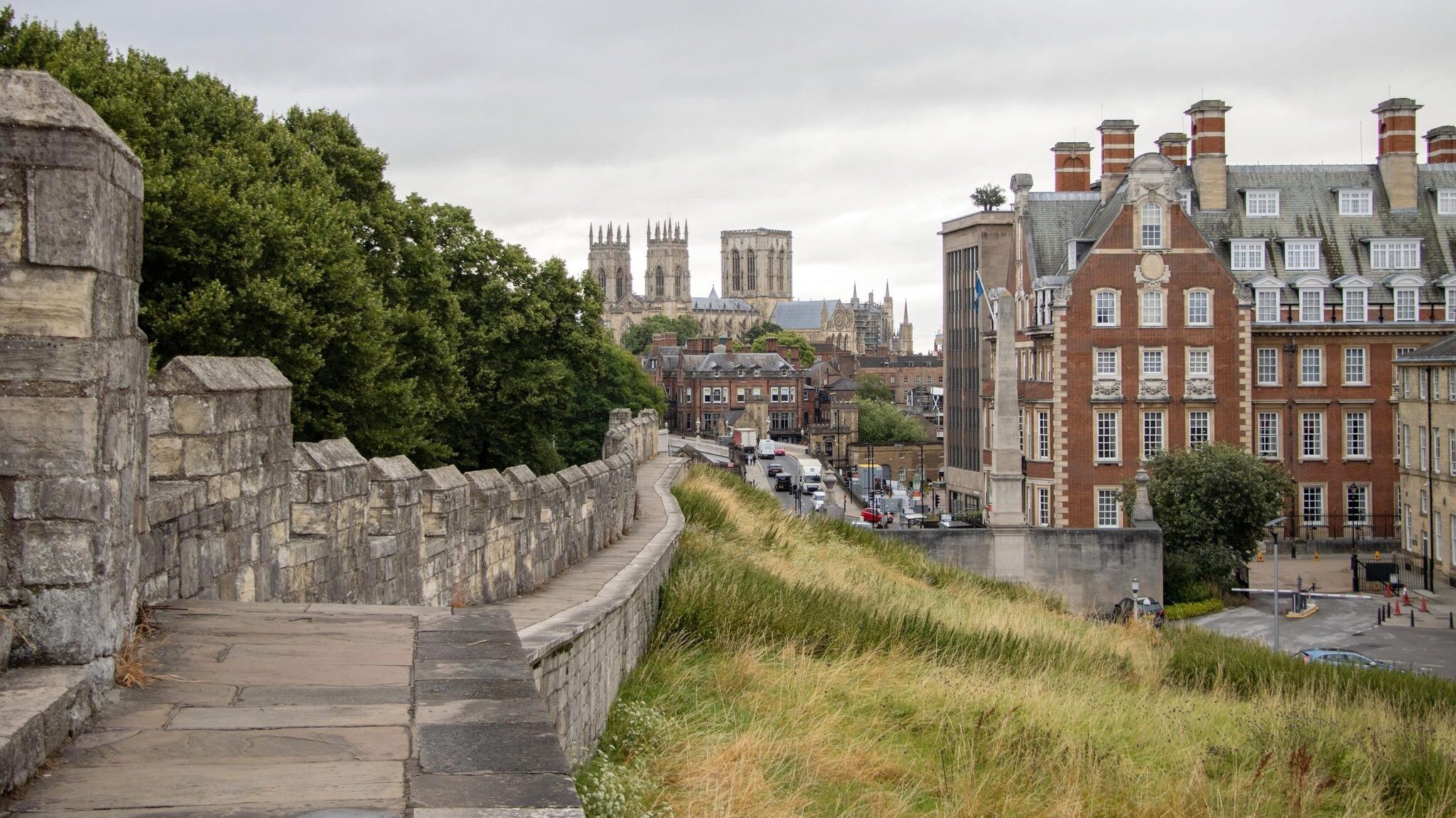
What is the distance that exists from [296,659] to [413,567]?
5.32m

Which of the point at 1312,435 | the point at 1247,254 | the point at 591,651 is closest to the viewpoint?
the point at 591,651

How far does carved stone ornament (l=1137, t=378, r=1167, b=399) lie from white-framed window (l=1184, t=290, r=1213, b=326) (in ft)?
6.84

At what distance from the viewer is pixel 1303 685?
16234mm

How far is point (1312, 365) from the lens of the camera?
169ft

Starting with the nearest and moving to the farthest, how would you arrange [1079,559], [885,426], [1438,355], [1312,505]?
[1079,559]
[1438,355]
[1312,505]
[885,426]

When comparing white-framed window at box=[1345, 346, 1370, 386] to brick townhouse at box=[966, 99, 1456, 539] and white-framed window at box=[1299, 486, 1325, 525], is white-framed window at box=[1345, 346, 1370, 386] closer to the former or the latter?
brick townhouse at box=[966, 99, 1456, 539]

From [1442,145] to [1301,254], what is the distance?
8292mm

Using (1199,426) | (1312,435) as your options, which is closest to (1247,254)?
(1199,426)

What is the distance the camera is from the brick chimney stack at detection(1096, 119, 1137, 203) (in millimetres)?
53531

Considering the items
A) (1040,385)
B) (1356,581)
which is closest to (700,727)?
(1356,581)

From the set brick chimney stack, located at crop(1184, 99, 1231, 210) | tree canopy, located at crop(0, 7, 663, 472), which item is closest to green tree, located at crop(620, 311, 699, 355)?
brick chimney stack, located at crop(1184, 99, 1231, 210)

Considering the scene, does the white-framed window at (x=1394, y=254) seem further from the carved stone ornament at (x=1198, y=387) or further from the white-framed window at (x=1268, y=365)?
the carved stone ornament at (x=1198, y=387)

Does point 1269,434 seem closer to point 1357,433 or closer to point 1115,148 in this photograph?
point 1357,433

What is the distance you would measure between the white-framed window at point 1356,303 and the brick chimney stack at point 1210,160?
496cm
